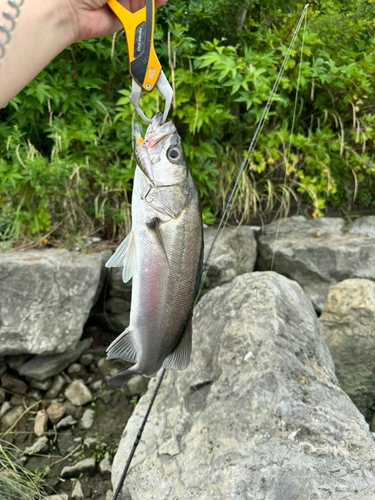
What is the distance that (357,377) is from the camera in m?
3.20

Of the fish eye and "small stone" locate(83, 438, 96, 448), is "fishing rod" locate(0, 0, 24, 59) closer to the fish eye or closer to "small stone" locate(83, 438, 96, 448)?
the fish eye

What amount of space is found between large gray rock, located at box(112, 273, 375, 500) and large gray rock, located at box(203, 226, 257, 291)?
986 millimetres

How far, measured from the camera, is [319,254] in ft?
13.6

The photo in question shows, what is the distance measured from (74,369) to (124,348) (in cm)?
211

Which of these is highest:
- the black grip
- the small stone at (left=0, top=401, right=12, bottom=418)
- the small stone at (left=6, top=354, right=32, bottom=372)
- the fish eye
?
the black grip

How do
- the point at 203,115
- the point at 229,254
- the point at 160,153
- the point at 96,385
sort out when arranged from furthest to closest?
the point at 229,254 → the point at 203,115 → the point at 96,385 → the point at 160,153

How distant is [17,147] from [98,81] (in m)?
1.03

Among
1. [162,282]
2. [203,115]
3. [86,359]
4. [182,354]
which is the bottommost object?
[86,359]

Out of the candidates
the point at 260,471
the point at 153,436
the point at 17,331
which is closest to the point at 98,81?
the point at 17,331

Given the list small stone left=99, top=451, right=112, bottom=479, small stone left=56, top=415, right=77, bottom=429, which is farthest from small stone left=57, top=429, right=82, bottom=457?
small stone left=99, top=451, right=112, bottom=479

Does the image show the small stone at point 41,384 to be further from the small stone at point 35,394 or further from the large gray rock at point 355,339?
the large gray rock at point 355,339

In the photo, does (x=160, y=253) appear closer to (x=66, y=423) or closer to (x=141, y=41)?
(x=141, y=41)

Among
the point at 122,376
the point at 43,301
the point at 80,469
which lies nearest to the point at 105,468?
the point at 80,469

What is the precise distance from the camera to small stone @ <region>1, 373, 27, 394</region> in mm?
3370
